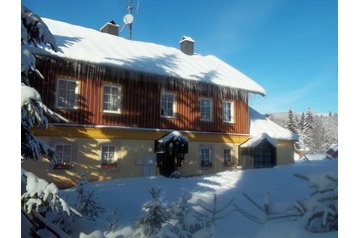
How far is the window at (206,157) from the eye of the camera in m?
11.2

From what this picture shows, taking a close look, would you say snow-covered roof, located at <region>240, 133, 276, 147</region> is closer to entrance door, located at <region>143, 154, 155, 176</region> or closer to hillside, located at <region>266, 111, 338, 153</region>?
entrance door, located at <region>143, 154, 155, 176</region>

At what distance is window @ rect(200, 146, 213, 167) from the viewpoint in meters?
11.2

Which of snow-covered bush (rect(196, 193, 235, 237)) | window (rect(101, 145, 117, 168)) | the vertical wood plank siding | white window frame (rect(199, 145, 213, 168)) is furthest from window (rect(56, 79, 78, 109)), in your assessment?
snow-covered bush (rect(196, 193, 235, 237))

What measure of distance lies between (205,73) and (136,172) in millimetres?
4048

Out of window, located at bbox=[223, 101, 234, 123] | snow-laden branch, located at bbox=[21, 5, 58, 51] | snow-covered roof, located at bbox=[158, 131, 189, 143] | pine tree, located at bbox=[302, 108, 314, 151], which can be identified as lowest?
snow-covered roof, located at bbox=[158, 131, 189, 143]

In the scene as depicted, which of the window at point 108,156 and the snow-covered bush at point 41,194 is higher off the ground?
the snow-covered bush at point 41,194

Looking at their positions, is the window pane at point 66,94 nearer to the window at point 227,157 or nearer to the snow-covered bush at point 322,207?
the window at point 227,157

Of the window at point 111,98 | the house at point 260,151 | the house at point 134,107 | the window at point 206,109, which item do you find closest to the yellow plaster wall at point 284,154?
the house at point 260,151

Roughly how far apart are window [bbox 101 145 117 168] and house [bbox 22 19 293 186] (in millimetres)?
28

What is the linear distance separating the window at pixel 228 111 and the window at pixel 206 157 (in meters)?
1.35

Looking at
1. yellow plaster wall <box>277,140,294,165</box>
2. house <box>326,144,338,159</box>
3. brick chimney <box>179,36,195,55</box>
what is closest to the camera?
house <box>326,144,338,159</box>

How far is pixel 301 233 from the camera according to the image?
457 cm

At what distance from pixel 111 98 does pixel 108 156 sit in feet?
5.47
